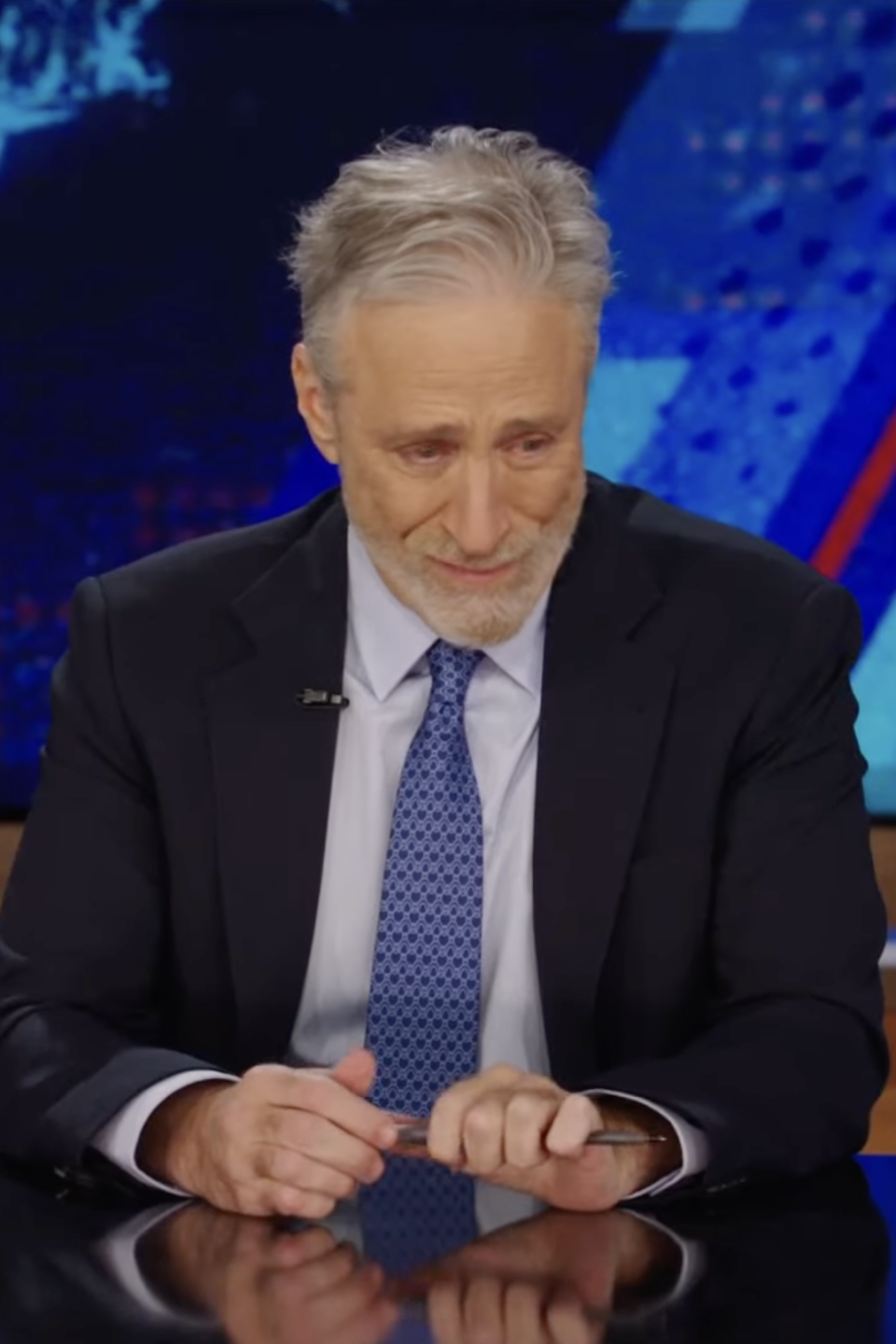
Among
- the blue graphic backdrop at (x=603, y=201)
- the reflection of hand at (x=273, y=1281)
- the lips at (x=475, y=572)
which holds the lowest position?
the reflection of hand at (x=273, y=1281)

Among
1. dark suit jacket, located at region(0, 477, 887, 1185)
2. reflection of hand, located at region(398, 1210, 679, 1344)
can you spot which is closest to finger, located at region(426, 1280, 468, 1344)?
reflection of hand, located at region(398, 1210, 679, 1344)

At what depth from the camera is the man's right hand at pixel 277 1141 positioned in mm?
1618

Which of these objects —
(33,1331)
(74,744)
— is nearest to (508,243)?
(74,744)

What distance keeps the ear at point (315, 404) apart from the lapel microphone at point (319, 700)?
21 centimetres

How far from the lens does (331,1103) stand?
1.68m

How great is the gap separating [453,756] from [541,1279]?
717 mm

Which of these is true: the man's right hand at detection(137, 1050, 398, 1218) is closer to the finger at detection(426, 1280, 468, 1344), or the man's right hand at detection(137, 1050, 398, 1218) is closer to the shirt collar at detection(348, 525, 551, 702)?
the finger at detection(426, 1280, 468, 1344)

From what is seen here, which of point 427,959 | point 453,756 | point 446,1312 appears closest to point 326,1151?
point 446,1312

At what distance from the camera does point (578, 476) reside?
203 cm

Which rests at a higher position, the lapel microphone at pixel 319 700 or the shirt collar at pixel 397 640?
the shirt collar at pixel 397 640

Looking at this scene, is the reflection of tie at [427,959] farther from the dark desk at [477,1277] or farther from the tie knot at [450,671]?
the dark desk at [477,1277]

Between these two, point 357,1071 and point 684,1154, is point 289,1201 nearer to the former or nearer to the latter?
point 357,1071

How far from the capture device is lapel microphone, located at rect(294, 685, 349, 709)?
2.12 m

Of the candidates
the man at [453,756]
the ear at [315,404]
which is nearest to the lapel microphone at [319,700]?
the man at [453,756]
